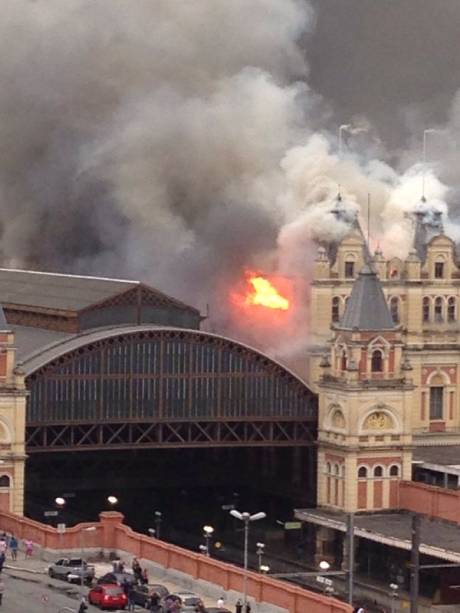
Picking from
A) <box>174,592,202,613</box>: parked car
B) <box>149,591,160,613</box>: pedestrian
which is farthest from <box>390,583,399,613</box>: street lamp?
<box>149,591,160,613</box>: pedestrian

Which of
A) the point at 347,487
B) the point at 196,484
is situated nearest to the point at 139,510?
the point at 196,484

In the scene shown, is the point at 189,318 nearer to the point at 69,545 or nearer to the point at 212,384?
the point at 212,384

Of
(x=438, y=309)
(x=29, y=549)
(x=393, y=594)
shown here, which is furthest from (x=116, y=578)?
(x=438, y=309)

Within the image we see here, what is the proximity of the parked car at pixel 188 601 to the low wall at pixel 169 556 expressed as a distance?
200 centimetres

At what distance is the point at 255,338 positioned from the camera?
479 ft

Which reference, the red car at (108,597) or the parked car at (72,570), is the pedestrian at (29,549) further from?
the red car at (108,597)

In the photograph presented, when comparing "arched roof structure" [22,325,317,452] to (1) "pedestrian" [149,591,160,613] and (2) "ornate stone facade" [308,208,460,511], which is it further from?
(1) "pedestrian" [149,591,160,613]

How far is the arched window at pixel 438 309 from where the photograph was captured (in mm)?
150000

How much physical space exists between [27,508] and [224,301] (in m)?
21.6

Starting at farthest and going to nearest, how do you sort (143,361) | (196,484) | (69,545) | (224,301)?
(224,301)
(196,484)
(143,361)
(69,545)

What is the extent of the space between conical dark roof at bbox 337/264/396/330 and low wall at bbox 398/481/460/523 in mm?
7965

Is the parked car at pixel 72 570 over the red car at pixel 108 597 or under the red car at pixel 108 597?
over

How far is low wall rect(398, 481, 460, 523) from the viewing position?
125 meters

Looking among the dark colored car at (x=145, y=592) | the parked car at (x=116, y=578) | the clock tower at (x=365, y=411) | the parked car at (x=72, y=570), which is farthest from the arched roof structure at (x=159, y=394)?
the dark colored car at (x=145, y=592)
